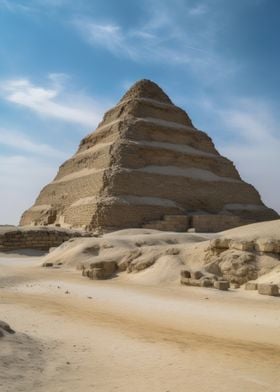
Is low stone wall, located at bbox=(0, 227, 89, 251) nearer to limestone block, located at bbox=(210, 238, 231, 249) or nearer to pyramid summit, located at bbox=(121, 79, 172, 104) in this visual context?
limestone block, located at bbox=(210, 238, 231, 249)

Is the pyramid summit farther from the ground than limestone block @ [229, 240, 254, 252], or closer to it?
farther from the ground

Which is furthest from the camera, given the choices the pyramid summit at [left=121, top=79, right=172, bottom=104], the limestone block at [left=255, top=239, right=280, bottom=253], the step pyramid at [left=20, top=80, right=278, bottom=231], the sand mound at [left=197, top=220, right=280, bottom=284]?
the pyramid summit at [left=121, top=79, right=172, bottom=104]

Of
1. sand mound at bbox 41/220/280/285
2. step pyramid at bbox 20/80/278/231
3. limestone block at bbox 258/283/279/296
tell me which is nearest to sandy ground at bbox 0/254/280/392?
limestone block at bbox 258/283/279/296

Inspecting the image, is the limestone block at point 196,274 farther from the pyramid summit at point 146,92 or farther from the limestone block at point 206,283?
the pyramid summit at point 146,92

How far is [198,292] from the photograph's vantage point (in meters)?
9.09

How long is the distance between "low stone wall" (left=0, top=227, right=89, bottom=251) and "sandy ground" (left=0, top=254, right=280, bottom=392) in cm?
1376

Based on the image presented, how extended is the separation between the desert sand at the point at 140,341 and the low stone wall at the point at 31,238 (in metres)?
13.3

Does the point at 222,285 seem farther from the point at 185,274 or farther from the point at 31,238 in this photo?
the point at 31,238

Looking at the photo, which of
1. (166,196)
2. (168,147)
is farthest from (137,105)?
(166,196)

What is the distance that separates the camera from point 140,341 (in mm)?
4949

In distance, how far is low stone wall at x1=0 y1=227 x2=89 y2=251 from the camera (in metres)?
22.3

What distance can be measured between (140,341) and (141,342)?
0.05 metres

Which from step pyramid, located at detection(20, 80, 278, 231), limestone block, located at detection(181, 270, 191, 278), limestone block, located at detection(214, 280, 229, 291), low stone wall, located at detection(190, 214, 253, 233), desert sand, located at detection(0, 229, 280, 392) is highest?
step pyramid, located at detection(20, 80, 278, 231)

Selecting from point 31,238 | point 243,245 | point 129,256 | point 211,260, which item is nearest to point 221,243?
point 211,260
